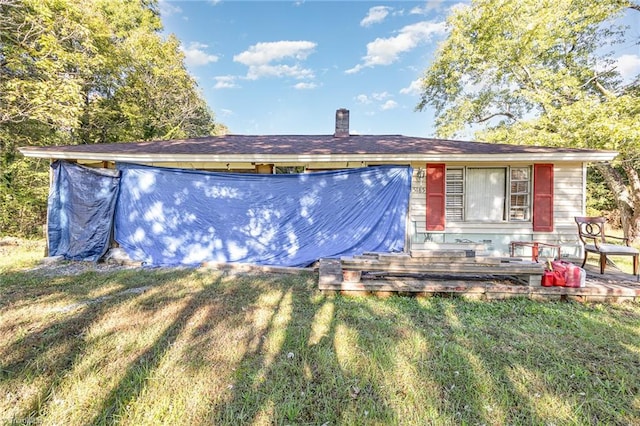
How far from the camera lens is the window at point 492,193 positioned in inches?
239

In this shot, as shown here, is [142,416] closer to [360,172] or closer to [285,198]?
[285,198]

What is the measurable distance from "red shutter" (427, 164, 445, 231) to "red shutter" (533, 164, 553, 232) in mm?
2014

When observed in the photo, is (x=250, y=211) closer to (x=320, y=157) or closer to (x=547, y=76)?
(x=320, y=157)

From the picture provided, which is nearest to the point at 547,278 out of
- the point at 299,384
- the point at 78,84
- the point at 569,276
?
the point at 569,276

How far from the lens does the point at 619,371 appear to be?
2.15 metres

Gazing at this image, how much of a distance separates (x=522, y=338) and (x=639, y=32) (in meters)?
13.8

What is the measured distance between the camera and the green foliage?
6.81m

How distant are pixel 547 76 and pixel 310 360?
12444mm

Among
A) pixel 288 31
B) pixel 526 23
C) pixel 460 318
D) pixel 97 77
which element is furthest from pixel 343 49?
pixel 460 318

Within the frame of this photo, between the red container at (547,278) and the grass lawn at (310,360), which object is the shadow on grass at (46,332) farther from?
the red container at (547,278)

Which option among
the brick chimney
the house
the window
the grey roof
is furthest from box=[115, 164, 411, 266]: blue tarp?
the brick chimney

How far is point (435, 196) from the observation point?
6.02 m

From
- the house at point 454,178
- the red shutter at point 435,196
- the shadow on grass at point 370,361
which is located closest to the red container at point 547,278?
the shadow on grass at point 370,361

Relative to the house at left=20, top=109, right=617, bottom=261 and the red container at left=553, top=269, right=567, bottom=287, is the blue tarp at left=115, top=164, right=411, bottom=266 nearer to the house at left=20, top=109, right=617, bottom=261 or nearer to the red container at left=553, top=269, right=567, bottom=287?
the house at left=20, top=109, right=617, bottom=261
